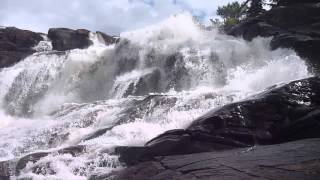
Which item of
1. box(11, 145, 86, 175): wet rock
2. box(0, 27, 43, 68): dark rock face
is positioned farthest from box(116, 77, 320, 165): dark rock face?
box(0, 27, 43, 68): dark rock face

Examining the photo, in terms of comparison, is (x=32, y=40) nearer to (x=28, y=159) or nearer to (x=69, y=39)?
(x=69, y=39)

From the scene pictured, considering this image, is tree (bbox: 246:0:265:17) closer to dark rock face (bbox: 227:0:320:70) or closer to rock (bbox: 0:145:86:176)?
dark rock face (bbox: 227:0:320:70)

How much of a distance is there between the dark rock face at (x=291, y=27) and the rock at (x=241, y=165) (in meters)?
13.1

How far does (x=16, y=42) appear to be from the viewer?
44.1m

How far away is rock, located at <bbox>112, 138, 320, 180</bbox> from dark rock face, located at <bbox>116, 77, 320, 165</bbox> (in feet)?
2.24

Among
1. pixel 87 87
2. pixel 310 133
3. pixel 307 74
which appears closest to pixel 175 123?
pixel 310 133

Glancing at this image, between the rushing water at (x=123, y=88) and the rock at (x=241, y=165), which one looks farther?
the rushing water at (x=123, y=88)

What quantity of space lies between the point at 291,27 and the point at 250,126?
15820mm

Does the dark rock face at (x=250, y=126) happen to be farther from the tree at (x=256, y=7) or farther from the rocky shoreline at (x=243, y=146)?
the tree at (x=256, y=7)

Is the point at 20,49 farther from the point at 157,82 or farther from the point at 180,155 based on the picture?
the point at 180,155

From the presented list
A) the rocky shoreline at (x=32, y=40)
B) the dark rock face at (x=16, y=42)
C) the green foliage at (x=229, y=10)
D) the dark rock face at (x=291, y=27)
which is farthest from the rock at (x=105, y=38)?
the green foliage at (x=229, y=10)

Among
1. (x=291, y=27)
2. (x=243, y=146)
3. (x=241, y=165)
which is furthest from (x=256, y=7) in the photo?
(x=241, y=165)

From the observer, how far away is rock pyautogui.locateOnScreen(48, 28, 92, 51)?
4119cm

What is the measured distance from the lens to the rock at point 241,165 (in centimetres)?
909
